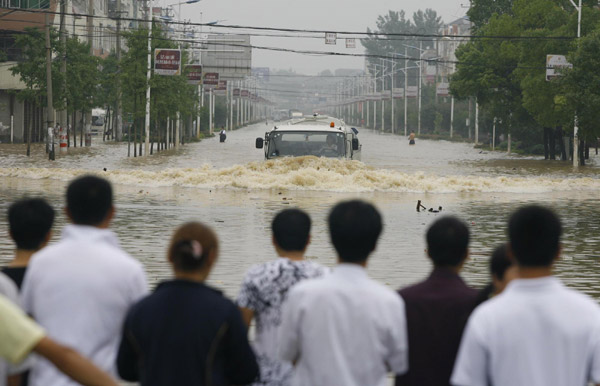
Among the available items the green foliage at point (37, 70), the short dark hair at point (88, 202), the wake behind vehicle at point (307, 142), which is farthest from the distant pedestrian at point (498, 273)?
the green foliage at point (37, 70)

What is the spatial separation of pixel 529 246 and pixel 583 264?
40.7 feet

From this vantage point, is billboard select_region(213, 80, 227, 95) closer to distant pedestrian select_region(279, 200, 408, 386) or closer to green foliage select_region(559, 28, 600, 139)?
green foliage select_region(559, 28, 600, 139)

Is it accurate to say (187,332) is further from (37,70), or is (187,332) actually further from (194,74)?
(194,74)

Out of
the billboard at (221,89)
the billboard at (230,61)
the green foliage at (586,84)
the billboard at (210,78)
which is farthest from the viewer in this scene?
the billboard at (221,89)

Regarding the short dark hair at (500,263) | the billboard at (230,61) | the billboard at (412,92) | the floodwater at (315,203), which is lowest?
the floodwater at (315,203)

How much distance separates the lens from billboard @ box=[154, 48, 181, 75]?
61.5m

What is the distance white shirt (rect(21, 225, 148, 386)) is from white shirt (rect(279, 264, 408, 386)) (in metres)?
0.74

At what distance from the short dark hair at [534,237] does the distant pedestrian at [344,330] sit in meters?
0.61

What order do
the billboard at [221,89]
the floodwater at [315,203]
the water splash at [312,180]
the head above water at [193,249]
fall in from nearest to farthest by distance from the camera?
the head above water at [193,249] < the floodwater at [315,203] < the water splash at [312,180] < the billboard at [221,89]

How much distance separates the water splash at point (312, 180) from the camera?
113ft

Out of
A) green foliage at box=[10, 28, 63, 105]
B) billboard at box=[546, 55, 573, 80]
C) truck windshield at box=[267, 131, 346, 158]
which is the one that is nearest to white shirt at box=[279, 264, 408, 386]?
truck windshield at box=[267, 131, 346, 158]

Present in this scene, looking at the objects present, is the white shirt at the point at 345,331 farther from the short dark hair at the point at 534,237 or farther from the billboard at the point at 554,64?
the billboard at the point at 554,64

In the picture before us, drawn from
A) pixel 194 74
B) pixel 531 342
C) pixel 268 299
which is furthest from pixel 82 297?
pixel 194 74

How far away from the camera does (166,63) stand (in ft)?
203
